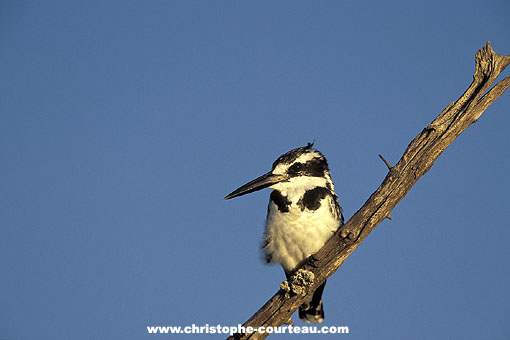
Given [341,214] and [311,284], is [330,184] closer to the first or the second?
[341,214]

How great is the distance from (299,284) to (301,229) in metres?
0.59

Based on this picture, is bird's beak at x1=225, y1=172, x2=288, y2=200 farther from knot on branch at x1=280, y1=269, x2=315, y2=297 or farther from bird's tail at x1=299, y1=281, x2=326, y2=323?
bird's tail at x1=299, y1=281, x2=326, y2=323

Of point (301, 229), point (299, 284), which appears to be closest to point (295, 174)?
point (301, 229)

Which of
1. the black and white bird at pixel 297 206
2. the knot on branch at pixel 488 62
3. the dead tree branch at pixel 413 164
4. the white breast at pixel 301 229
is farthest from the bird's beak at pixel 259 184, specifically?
the knot on branch at pixel 488 62

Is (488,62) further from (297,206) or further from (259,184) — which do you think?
(259,184)

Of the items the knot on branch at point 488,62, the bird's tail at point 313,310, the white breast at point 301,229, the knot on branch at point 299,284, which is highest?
the knot on branch at point 488,62

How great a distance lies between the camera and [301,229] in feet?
14.6

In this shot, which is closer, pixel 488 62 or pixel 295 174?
pixel 488 62

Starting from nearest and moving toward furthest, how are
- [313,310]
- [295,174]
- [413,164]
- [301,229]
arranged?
[413,164]
[301,229]
[295,174]
[313,310]

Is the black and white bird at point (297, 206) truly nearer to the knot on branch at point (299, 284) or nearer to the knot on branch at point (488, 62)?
the knot on branch at point (299, 284)

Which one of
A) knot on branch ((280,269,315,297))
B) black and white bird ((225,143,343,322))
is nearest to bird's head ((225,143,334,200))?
black and white bird ((225,143,343,322))

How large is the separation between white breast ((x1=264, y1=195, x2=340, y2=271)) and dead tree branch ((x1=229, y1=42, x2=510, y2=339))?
406mm

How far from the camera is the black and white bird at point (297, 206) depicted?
4457 mm

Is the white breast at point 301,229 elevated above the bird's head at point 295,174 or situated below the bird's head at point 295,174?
below
